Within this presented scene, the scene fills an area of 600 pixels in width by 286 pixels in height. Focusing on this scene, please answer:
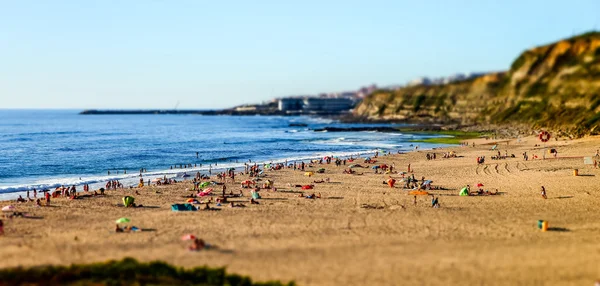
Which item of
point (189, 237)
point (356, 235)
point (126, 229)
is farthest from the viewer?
A: point (126, 229)

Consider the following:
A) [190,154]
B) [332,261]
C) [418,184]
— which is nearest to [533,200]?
[418,184]

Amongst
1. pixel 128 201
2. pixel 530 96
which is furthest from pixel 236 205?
pixel 530 96

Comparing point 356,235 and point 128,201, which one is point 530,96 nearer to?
point 356,235

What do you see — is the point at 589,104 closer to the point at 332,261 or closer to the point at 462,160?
the point at 462,160

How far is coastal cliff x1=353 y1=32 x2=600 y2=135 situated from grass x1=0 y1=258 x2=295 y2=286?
62.8 m

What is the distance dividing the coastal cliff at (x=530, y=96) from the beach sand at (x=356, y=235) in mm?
45418

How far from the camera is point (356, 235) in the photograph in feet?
75.5

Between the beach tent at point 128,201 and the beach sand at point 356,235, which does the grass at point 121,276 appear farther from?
the beach tent at point 128,201

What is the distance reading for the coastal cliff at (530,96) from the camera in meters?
84.8

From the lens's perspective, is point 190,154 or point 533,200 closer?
point 533,200

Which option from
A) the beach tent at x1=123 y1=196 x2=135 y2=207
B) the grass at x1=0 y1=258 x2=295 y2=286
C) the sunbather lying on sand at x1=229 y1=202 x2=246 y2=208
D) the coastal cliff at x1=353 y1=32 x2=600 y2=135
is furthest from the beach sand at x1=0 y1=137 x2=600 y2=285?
the coastal cliff at x1=353 y1=32 x2=600 y2=135

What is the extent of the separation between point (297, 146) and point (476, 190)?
139 ft

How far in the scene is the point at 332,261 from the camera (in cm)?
1941

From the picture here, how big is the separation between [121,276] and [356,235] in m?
10.7
